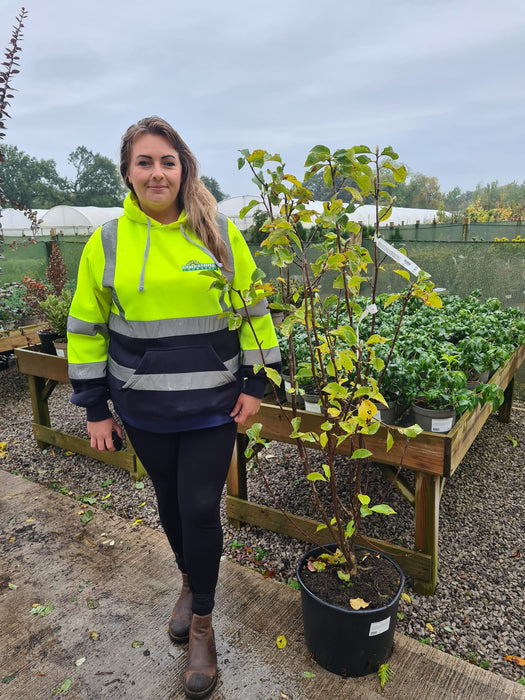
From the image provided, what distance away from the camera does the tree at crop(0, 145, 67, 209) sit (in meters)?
50.4

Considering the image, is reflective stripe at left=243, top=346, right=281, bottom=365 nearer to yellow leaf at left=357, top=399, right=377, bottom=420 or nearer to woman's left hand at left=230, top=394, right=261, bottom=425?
woman's left hand at left=230, top=394, right=261, bottom=425

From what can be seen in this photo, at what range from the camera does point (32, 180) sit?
56.5 metres

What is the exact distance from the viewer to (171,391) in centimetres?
153

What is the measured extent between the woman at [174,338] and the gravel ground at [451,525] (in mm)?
883

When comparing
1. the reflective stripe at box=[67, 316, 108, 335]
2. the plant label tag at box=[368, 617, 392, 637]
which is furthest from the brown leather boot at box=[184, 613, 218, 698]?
the reflective stripe at box=[67, 316, 108, 335]

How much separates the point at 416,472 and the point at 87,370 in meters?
1.44

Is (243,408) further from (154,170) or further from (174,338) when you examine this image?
(154,170)

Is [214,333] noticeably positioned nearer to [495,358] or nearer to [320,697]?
[320,697]

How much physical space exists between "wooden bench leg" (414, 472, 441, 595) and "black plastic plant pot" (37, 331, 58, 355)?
2.77 meters

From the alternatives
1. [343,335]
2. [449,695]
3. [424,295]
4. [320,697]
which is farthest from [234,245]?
[449,695]

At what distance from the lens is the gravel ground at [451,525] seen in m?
1.98

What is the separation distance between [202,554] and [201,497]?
0.67ft

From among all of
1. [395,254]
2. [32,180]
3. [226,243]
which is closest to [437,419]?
[395,254]

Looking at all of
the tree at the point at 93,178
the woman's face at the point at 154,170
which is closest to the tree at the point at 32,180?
the tree at the point at 93,178
